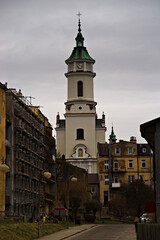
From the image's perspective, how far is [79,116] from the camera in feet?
488

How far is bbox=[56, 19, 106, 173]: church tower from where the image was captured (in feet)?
479

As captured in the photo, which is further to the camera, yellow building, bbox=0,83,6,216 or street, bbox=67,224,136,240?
Answer: yellow building, bbox=0,83,6,216

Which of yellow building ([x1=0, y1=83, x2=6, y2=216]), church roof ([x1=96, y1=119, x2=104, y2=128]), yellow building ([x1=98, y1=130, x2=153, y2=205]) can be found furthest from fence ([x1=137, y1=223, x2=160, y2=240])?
church roof ([x1=96, y1=119, x2=104, y2=128])

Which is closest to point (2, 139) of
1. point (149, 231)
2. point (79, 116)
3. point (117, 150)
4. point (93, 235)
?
point (93, 235)

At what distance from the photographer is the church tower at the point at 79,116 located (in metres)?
146

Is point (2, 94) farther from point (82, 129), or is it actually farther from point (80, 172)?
point (82, 129)

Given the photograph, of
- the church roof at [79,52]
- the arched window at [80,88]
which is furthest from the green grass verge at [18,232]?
the church roof at [79,52]

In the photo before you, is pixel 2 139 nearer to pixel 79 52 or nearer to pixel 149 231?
pixel 149 231

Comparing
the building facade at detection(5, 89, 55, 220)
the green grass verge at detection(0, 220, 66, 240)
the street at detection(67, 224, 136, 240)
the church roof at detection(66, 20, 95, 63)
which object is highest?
the church roof at detection(66, 20, 95, 63)

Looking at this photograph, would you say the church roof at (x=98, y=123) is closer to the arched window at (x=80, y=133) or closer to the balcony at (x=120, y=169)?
the arched window at (x=80, y=133)

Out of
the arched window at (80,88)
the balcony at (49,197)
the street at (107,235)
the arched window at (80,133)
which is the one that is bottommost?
the street at (107,235)

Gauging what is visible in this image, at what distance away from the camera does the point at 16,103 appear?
72.6 m

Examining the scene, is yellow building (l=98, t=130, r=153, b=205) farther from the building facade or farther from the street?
the street

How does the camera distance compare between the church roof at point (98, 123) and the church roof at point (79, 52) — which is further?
the church roof at point (79, 52)
